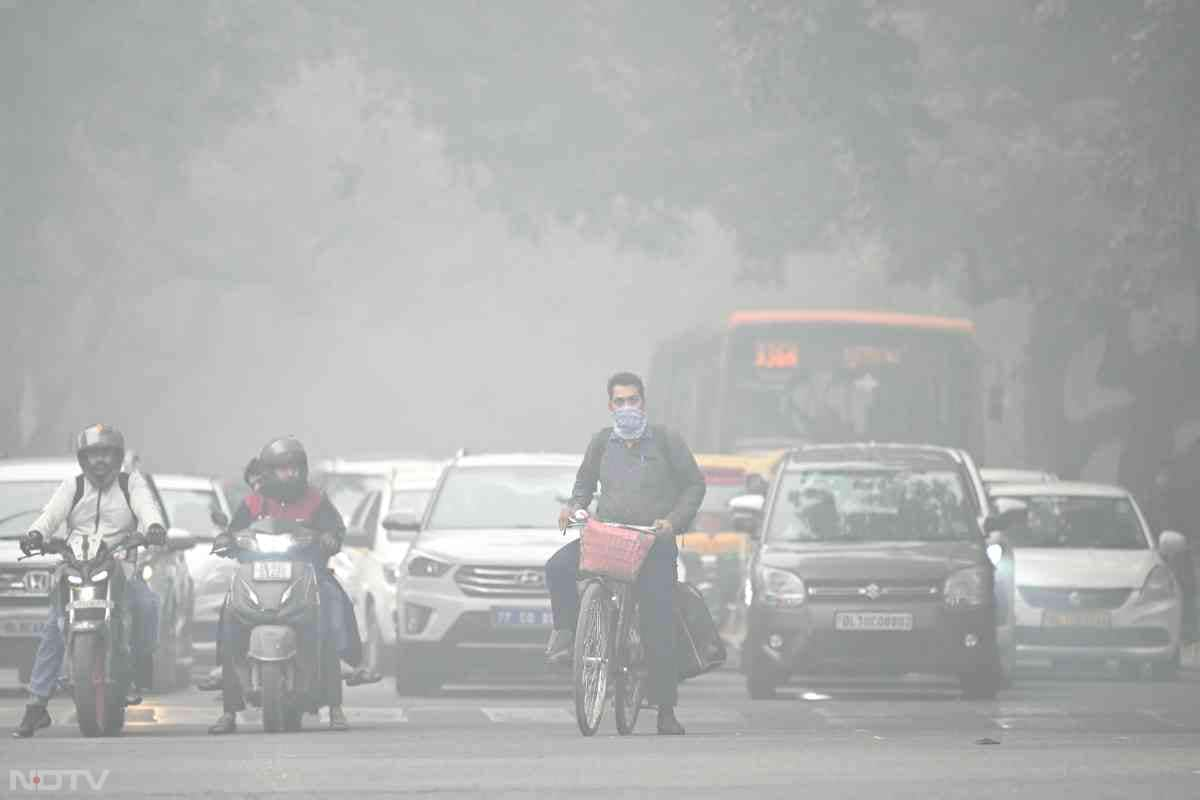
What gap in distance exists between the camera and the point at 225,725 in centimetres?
1611

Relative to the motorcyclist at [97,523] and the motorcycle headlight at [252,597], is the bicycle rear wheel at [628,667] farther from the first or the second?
the motorcyclist at [97,523]

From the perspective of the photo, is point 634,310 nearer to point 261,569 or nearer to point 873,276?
point 873,276

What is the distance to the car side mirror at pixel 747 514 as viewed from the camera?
2139cm

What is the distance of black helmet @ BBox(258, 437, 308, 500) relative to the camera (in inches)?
640

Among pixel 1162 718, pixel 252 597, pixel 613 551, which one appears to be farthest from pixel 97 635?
pixel 1162 718

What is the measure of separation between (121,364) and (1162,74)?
5327 cm

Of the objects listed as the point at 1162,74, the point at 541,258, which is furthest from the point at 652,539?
the point at 541,258

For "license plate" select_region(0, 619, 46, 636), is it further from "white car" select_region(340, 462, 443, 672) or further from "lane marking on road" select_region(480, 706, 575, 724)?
"lane marking on road" select_region(480, 706, 575, 724)

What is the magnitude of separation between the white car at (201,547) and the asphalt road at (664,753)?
400 cm

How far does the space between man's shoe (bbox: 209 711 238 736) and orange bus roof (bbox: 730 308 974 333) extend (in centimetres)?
1910

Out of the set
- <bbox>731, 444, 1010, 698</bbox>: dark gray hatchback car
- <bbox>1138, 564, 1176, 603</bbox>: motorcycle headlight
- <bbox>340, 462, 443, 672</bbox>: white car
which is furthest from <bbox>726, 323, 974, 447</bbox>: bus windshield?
Result: <bbox>731, 444, 1010, 698</bbox>: dark gray hatchback car

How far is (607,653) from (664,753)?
1.77 meters

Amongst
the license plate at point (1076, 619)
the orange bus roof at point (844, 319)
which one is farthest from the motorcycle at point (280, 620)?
the orange bus roof at point (844, 319)

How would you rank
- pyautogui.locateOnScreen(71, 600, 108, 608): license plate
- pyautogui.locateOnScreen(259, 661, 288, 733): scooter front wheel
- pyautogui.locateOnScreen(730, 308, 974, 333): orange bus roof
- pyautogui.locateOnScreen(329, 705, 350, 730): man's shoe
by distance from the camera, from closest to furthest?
pyautogui.locateOnScreen(71, 600, 108, 608): license plate → pyautogui.locateOnScreen(259, 661, 288, 733): scooter front wheel → pyautogui.locateOnScreen(329, 705, 350, 730): man's shoe → pyautogui.locateOnScreen(730, 308, 974, 333): orange bus roof
